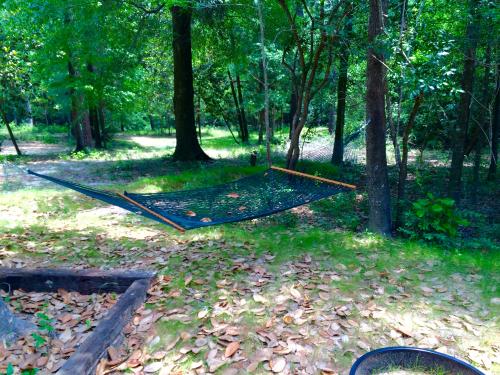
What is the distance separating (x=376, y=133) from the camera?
11.0 feet

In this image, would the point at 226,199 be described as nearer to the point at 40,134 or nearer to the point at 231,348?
the point at 231,348

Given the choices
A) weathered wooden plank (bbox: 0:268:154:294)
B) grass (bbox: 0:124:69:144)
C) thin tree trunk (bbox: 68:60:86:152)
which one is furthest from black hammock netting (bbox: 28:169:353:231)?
grass (bbox: 0:124:69:144)

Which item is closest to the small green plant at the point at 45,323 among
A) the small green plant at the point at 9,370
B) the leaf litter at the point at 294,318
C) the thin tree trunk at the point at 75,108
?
the small green plant at the point at 9,370

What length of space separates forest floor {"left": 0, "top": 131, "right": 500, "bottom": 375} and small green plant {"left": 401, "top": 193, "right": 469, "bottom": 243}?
0.54 ft

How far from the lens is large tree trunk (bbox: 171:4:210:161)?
289 inches

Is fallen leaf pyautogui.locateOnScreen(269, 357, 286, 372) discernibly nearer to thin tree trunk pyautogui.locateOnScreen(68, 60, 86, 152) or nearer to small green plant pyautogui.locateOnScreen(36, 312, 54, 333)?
small green plant pyautogui.locateOnScreen(36, 312, 54, 333)

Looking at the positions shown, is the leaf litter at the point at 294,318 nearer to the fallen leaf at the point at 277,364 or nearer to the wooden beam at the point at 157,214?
the fallen leaf at the point at 277,364

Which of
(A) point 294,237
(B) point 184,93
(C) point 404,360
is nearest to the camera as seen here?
(C) point 404,360

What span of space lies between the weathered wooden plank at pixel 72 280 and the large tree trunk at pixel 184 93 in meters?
5.28

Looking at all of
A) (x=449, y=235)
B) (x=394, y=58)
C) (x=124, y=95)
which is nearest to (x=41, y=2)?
(x=124, y=95)

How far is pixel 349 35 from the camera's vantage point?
471 centimetres

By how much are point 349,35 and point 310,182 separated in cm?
217

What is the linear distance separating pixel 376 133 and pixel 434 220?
91cm

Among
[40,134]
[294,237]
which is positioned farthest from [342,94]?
[40,134]
